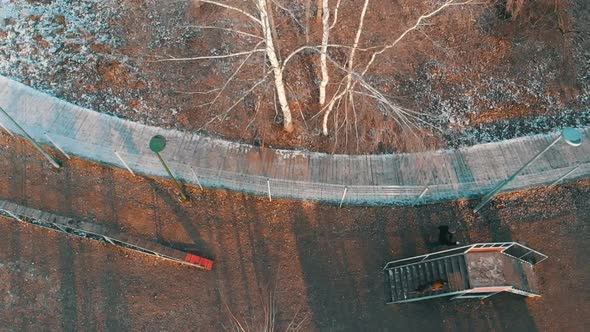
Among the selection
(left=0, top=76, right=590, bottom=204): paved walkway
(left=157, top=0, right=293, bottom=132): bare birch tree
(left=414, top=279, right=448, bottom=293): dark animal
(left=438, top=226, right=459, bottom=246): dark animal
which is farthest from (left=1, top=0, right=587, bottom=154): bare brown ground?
(left=414, top=279, right=448, bottom=293): dark animal

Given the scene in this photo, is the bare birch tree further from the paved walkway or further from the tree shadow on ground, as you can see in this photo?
the tree shadow on ground

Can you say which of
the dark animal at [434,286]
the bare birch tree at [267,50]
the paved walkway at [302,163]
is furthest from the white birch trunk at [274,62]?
the dark animal at [434,286]

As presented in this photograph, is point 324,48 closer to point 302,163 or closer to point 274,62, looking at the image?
point 274,62

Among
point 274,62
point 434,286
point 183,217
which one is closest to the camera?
point 274,62

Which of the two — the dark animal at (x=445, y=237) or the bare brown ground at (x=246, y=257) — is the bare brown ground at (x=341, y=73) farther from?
the dark animal at (x=445, y=237)

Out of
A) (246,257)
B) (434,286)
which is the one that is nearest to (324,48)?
(246,257)
